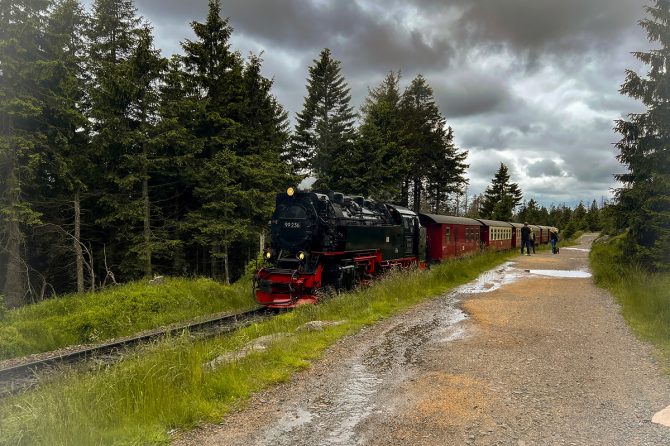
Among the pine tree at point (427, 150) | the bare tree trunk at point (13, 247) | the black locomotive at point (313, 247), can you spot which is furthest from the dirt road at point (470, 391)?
the pine tree at point (427, 150)

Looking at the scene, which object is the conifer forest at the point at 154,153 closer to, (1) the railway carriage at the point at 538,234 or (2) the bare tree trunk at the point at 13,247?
(2) the bare tree trunk at the point at 13,247

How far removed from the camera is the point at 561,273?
1825 centimetres

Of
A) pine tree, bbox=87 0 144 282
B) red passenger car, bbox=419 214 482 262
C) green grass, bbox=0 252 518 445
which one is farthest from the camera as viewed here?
red passenger car, bbox=419 214 482 262

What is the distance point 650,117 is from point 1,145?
849 inches

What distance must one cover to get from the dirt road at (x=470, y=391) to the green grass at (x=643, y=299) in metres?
0.29

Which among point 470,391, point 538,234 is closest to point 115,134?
point 470,391

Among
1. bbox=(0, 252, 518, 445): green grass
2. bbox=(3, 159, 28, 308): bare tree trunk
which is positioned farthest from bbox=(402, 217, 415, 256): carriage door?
bbox=(3, 159, 28, 308): bare tree trunk

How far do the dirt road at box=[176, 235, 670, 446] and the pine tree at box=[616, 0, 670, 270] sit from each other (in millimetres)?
6786

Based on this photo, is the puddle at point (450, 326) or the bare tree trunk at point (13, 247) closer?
the puddle at point (450, 326)

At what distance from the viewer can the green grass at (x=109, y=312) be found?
948cm

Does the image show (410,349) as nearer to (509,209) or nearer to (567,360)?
(567,360)

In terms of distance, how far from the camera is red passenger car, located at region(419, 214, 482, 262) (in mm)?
22875

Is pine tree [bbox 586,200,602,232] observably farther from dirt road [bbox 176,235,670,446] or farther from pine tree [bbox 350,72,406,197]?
dirt road [bbox 176,235,670,446]

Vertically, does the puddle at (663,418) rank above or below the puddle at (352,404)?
above
